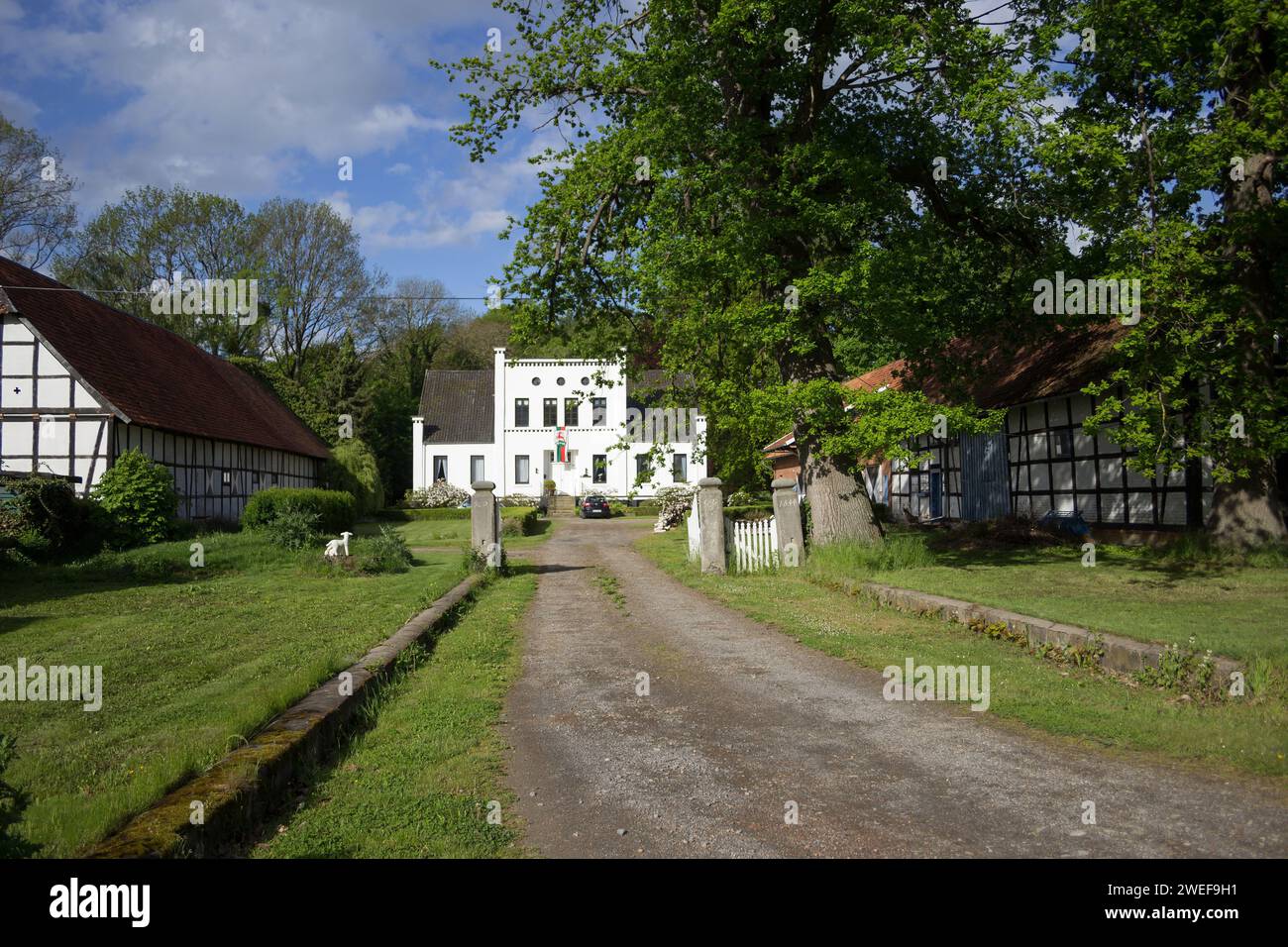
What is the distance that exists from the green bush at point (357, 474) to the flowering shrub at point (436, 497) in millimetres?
3861

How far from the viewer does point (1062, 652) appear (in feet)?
27.2

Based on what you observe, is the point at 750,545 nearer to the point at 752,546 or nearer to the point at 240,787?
the point at 752,546

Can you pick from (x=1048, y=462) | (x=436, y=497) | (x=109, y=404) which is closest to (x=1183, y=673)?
(x=1048, y=462)

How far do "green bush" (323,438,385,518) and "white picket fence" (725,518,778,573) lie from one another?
1065 inches

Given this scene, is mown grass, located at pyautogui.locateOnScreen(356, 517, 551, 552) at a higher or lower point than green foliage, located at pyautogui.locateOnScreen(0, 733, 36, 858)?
lower

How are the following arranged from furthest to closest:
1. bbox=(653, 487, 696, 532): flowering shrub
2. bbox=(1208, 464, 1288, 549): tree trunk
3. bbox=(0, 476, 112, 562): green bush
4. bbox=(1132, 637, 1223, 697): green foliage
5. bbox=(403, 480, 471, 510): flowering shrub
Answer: bbox=(403, 480, 471, 510): flowering shrub, bbox=(653, 487, 696, 532): flowering shrub, bbox=(0, 476, 112, 562): green bush, bbox=(1208, 464, 1288, 549): tree trunk, bbox=(1132, 637, 1223, 697): green foliage

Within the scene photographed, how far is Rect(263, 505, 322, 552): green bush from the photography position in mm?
20219

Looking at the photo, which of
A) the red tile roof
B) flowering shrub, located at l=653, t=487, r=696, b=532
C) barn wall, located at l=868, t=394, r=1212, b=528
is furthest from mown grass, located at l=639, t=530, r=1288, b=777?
flowering shrub, located at l=653, t=487, r=696, b=532

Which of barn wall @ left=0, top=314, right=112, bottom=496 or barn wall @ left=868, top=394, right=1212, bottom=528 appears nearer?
barn wall @ left=868, top=394, right=1212, bottom=528

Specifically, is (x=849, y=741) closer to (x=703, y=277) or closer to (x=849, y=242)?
(x=703, y=277)

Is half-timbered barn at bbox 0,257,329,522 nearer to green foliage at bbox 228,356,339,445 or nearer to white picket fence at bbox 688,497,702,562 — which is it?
green foliage at bbox 228,356,339,445

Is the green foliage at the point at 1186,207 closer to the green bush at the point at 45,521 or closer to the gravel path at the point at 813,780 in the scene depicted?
the gravel path at the point at 813,780

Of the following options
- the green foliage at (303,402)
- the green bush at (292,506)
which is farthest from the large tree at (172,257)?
the green bush at (292,506)
